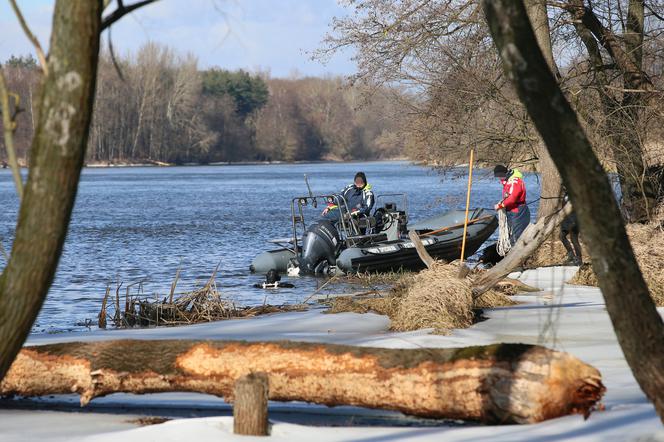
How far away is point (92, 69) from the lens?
397 cm

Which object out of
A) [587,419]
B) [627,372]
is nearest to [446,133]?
[627,372]

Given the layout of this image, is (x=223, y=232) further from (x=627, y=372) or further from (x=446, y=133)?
(x=627, y=372)

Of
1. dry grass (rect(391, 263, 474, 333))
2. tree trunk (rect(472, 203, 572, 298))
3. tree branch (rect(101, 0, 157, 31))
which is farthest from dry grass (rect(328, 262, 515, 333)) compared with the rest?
tree branch (rect(101, 0, 157, 31))

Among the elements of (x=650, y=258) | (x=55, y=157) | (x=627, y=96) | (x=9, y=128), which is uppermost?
(x=627, y=96)

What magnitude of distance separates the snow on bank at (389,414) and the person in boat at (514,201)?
4414 mm

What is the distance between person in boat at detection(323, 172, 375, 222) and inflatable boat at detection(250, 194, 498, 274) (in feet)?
0.47

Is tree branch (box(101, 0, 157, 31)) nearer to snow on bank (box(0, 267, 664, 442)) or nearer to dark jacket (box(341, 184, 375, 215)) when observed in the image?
snow on bank (box(0, 267, 664, 442))

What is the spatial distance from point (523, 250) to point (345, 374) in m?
4.42

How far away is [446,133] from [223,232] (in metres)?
13.9

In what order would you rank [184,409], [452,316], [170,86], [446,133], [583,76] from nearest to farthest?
[184,409]
[452,316]
[583,76]
[446,133]
[170,86]

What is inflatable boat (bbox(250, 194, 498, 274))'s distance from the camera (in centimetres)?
1708

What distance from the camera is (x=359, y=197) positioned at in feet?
57.5

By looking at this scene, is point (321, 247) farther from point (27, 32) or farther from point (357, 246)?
point (27, 32)

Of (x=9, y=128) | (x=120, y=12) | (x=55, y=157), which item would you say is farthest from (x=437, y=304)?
(x=9, y=128)
